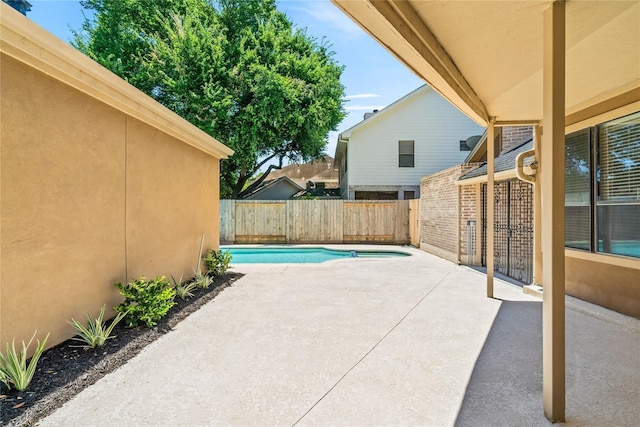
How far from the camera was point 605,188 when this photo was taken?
4312 millimetres

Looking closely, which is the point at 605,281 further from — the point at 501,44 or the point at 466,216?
the point at 466,216

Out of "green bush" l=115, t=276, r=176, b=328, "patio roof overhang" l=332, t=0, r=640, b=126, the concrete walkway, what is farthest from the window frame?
"green bush" l=115, t=276, r=176, b=328

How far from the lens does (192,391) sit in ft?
8.30

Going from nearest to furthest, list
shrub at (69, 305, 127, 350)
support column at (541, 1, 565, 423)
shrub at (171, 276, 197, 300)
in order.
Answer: support column at (541, 1, 565, 423) → shrub at (69, 305, 127, 350) → shrub at (171, 276, 197, 300)

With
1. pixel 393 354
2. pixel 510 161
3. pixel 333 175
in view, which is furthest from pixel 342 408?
pixel 333 175

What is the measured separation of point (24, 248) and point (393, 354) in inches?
133

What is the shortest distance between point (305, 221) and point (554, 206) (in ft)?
37.5

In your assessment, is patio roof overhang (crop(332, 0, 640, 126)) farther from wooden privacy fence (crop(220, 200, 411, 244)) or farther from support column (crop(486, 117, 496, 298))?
wooden privacy fence (crop(220, 200, 411, 244))

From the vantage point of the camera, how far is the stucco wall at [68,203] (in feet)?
8.83

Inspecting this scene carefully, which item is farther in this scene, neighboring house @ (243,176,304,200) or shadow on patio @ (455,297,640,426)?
neighboring house @ (243,176,304,200)

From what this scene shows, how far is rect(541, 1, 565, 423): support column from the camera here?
2.17 meters

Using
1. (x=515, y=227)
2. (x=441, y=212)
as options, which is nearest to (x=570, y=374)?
(x=515, y=227)

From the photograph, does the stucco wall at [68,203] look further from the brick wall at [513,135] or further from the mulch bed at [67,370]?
the brick wall at [513,135]

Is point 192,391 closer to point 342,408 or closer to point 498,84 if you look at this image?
point 342,408
